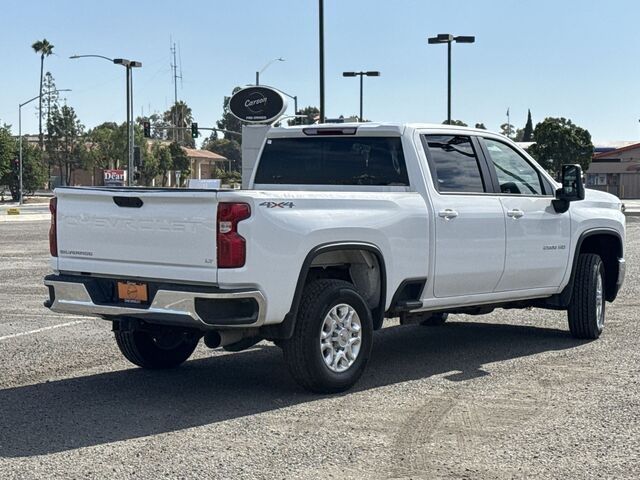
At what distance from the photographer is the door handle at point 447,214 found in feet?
27.0

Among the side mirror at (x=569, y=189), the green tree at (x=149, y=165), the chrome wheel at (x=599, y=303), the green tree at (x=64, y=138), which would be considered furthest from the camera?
the green tree at (x=64, y=138)

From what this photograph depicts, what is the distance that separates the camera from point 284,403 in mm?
7168

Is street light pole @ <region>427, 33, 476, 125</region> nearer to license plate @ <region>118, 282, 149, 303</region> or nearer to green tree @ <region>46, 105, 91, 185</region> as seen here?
license plate @ <region>118, 282, 149, 303</region>

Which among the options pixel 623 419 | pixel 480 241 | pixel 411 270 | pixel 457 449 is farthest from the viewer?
pixel 480 241

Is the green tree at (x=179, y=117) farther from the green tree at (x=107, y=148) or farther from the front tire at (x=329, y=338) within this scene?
the front tire at (x=329, y=338)

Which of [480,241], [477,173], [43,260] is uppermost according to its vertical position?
[477,173]

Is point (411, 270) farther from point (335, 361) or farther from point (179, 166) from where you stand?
point (179, 166)

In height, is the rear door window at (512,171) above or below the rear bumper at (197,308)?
above

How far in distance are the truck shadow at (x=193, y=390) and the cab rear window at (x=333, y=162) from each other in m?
1.60

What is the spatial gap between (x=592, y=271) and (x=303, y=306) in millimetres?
3878

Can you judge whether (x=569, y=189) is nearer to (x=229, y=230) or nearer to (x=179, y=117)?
(x=229, y=230)

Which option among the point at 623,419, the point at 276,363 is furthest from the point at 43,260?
the point at 623,419

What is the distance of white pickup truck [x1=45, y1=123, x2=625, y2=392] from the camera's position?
6836 millimetres

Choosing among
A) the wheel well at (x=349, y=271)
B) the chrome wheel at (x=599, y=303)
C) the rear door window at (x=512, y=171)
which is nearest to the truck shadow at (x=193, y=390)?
the chrome wheel at (x=599, y=303)
